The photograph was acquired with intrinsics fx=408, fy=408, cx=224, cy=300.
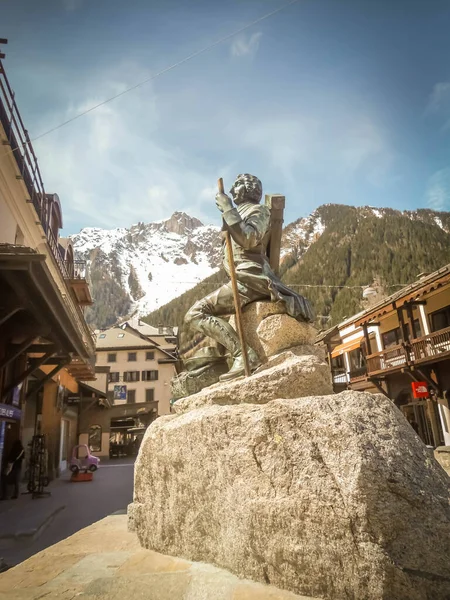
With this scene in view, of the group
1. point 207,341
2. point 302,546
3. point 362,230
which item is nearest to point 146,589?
point 302,546

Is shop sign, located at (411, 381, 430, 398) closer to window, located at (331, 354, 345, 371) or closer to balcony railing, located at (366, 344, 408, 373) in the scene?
balcony railing, located at (366, 344, 408, 373)

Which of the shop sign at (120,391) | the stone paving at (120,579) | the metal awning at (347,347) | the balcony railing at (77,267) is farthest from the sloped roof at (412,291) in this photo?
the shop sign at (120,391)

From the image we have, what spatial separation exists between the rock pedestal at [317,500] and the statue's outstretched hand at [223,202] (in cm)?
189

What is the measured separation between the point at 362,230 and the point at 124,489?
173 feet

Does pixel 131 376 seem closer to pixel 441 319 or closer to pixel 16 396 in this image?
pixel 441 319

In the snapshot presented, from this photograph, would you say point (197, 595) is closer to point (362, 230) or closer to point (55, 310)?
point (55, 310)

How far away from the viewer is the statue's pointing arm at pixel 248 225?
385 cm

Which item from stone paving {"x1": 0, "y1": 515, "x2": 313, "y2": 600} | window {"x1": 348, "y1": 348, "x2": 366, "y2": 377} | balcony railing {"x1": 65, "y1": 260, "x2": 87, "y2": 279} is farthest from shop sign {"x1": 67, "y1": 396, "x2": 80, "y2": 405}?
stone paving {"x1": 0, "y1": 515, "x2": 313, "y2": 600}

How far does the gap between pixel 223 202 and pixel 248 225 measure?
0.33 m

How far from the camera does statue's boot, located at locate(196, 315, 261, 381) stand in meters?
3.69

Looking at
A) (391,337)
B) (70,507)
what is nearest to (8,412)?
(70,507)

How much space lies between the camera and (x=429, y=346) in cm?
1739

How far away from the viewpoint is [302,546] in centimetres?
217

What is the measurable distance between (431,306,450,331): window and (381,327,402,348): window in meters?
3.03
